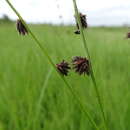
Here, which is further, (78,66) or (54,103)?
(54,103)

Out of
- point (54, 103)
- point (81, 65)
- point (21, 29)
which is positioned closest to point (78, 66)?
point (81, 65)

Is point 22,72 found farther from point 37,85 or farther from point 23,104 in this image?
point 23,104

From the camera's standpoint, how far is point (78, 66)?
0.65m

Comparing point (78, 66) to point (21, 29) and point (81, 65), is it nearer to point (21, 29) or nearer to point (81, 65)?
point (81, 65)

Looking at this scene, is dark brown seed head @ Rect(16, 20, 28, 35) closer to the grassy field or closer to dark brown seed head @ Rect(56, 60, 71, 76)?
dark brown seed head @ Rect(56, 60, 71, 76)

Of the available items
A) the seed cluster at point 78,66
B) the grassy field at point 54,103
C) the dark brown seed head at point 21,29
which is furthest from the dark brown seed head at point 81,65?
the grassy field at point 54,103

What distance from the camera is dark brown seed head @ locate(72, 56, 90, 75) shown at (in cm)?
62

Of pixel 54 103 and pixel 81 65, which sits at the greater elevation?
pixel 81 65

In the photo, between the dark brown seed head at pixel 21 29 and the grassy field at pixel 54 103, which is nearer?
the dark brown seed head at pixel 21 29

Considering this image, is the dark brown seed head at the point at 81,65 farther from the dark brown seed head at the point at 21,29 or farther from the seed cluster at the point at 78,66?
the dark brown seed head at the point at 21,29

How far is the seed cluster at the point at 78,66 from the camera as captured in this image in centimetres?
62

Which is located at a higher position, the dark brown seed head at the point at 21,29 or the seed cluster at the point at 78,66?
the dark brown seed head at the point at 21,29

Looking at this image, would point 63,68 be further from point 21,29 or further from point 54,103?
point 54,103

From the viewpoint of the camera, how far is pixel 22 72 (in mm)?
2434
